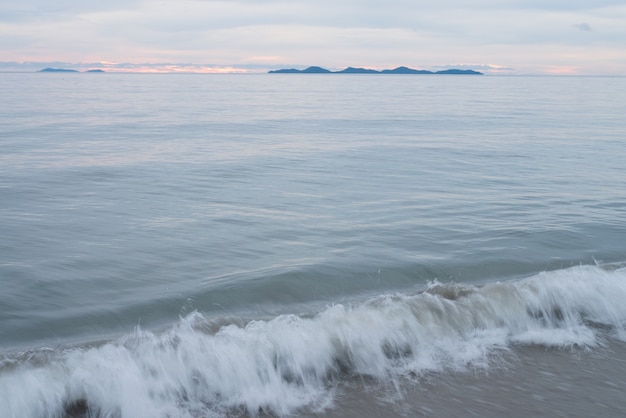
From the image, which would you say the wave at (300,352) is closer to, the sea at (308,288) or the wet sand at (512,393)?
the sea at (308,288)

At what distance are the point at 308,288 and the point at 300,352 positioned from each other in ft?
6.63

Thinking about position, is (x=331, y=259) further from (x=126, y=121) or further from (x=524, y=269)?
(x=126, y=121)

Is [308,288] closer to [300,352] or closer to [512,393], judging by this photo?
[300,352]

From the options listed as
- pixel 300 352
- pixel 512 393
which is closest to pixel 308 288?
pixel 300 352

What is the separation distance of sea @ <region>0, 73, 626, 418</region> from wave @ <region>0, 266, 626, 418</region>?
2 cm

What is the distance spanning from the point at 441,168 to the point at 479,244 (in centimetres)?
753

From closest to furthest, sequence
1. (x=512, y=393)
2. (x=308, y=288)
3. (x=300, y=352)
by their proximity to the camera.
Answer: (x=512, y=393), (x=300, y=352), (x=308, y=288)

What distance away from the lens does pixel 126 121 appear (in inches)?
1144

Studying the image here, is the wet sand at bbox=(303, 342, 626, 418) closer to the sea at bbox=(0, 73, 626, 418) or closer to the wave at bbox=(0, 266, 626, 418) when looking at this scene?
the sea at bbox=(0, 73, 626, 418)

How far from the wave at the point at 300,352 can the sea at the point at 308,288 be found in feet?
0.07

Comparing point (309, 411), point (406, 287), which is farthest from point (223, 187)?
point (309, 411)

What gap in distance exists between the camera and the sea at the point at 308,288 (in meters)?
5.77

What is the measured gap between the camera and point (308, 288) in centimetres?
841

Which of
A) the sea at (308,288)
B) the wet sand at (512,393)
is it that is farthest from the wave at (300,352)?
the wet sand at (512,393)
